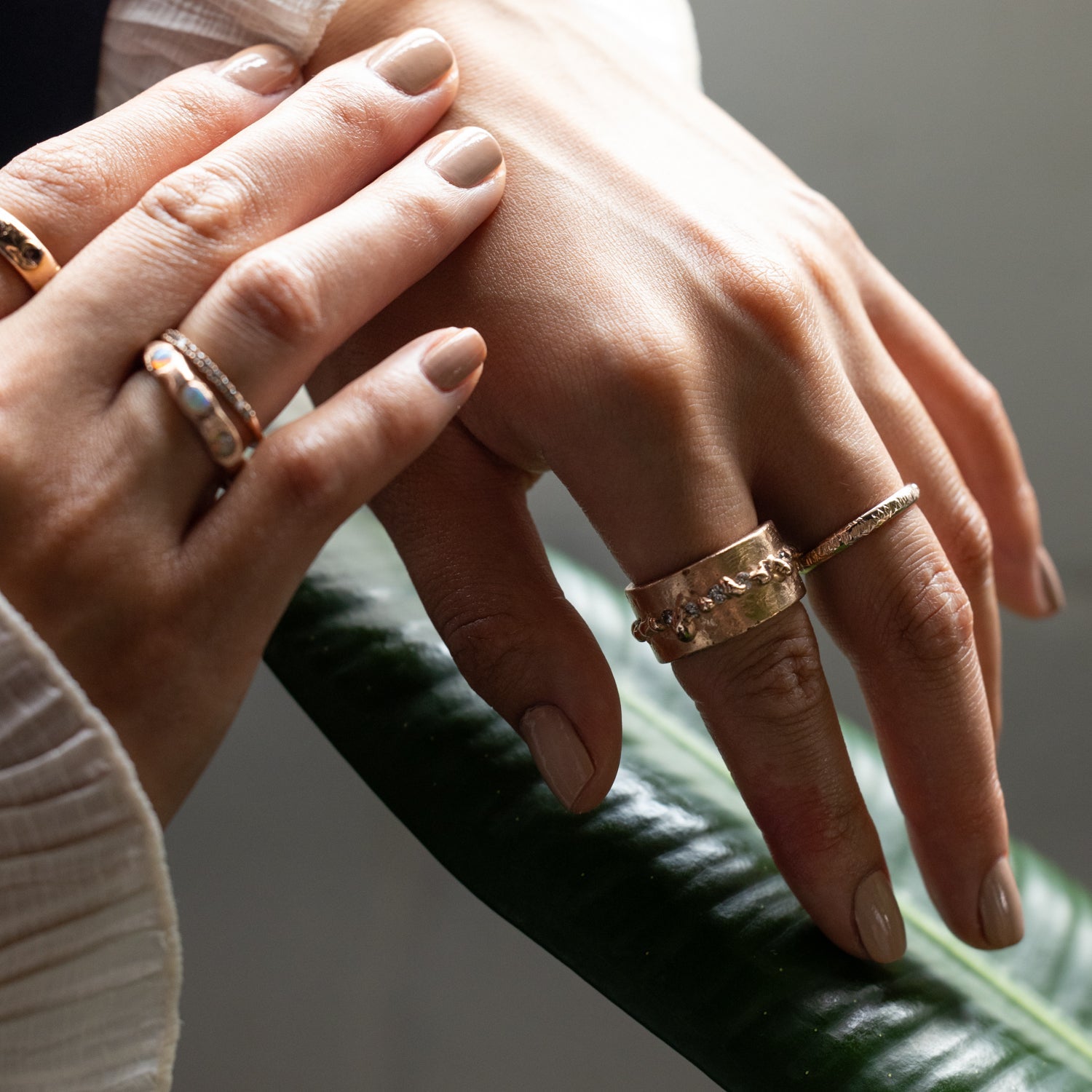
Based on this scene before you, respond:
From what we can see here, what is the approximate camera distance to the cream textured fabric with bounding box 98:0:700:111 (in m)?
0.67

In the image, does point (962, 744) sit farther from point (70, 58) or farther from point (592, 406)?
point (70, 58)

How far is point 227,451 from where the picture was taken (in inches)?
17.8

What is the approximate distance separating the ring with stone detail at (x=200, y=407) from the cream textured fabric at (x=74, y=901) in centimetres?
11

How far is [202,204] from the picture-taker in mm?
521

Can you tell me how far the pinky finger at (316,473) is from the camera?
0.45 meters

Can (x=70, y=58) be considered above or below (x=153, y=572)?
above

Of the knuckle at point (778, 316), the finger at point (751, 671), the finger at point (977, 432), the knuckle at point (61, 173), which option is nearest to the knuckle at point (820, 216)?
the finger at point (977, 432)

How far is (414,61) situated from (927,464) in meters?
0.42

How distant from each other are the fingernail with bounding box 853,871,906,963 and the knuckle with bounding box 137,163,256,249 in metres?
0.48

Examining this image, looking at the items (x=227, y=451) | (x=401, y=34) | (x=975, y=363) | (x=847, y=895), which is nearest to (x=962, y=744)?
(x=847, y=895)

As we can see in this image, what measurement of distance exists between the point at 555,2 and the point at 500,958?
91 cm

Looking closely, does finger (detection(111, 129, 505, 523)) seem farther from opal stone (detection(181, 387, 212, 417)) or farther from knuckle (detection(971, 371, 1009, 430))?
knuckle (detection(971, 371, 1009, 430))

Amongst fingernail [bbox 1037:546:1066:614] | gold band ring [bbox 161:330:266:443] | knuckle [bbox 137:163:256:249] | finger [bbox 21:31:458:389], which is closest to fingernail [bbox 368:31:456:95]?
finger [bbox 21:31:458:389]

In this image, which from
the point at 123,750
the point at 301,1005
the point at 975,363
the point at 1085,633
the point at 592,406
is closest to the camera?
the point at 123,750
